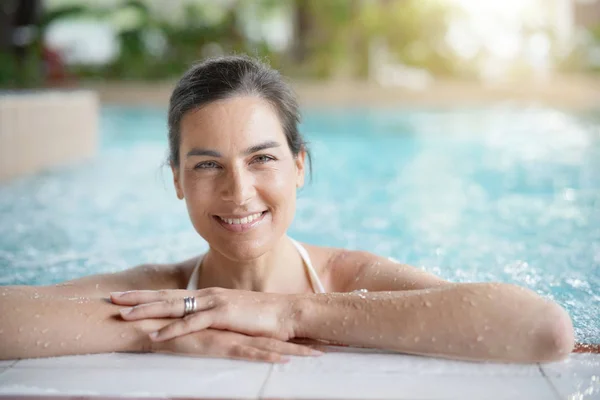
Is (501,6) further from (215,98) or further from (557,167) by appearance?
(215,98)

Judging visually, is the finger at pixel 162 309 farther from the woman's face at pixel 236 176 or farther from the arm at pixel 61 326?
the woman's face at pixel 236 176

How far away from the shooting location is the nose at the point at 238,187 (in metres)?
2.26

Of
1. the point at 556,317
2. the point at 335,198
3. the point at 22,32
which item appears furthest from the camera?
the point at 22,32

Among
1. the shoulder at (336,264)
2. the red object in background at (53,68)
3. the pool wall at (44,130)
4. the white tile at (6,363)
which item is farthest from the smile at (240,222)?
the red object in background at (53,68)

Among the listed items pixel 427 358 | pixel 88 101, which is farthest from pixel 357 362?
pixel 88 101

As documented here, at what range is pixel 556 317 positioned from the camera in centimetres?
208

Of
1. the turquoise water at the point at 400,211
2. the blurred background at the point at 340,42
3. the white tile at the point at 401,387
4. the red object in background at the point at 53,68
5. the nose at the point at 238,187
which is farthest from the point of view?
the blurred background at the point at 340,42

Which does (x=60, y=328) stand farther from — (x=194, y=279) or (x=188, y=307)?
(x=194, y=279)

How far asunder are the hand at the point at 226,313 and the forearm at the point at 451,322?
5 centimetres

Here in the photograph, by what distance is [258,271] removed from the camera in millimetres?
2600

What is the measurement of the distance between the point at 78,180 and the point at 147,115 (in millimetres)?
6245

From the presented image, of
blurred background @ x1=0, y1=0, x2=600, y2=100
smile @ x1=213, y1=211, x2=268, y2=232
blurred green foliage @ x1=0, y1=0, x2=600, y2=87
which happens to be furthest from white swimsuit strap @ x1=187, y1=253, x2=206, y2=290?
blurred green foliage @ x1=0, y1=0, x2=600, y2=87

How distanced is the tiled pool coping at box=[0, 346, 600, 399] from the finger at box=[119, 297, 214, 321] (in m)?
0.11

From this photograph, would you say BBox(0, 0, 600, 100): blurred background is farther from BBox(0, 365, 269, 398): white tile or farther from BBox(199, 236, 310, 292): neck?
BBox(0, 365, 269, 398): white tile
